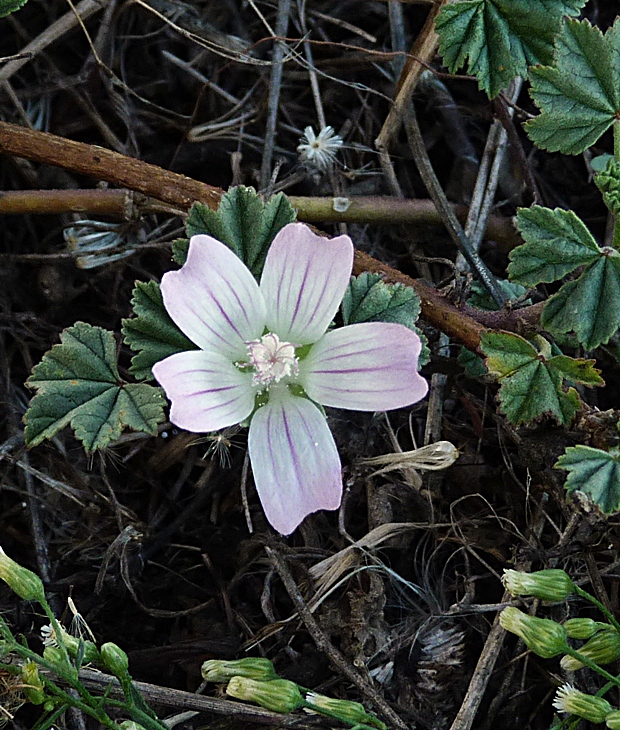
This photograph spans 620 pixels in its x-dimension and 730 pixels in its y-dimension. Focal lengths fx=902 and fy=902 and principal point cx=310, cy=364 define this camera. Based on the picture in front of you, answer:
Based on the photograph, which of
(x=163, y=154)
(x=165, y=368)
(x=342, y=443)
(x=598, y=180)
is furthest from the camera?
(x=163, y=154)

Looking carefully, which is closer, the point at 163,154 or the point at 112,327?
the point at 112,327

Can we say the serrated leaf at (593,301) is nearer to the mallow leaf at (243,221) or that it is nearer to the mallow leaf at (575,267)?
the mallow leaf at (575,267)

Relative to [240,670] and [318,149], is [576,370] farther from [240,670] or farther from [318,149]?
[318,149]

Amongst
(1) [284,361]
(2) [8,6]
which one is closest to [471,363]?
(1) [284,361]

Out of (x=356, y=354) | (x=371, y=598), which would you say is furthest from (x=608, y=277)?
(x=371, y=598)

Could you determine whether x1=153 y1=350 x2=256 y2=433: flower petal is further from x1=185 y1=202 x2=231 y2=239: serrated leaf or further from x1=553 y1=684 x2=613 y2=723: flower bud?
x1=553 y1=684 x2=613 y2=723: flower bud

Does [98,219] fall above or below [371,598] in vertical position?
above

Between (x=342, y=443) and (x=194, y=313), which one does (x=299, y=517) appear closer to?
(x=194, y=313)
